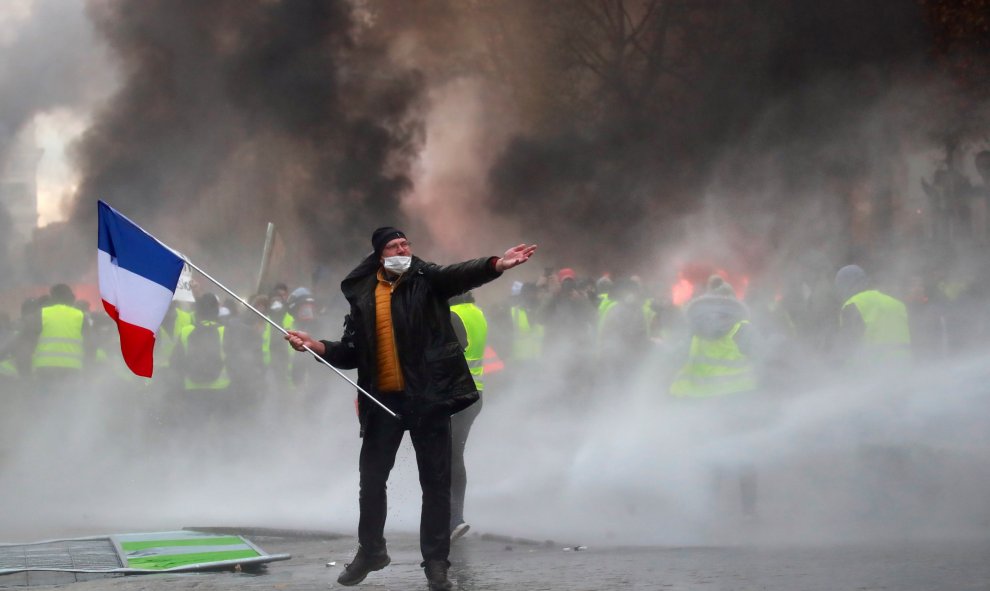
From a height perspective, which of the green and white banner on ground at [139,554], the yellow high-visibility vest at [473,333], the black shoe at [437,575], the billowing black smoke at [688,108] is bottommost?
the black shoe at [437,575]

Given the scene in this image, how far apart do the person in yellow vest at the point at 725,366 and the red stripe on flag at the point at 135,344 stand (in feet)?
11.6

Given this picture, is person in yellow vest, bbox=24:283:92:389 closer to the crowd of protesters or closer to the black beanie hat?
the crowd of protesters

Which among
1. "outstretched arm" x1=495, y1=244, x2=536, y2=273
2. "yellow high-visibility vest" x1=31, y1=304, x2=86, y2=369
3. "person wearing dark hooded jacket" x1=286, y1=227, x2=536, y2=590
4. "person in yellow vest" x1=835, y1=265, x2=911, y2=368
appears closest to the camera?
"outstretched arm" x1=495, y1=244, x2=536, y2=273

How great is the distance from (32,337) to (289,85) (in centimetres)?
1303

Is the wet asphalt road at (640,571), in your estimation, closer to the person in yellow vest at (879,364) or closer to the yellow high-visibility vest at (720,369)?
the yellow high-visibility vest at (720,369)

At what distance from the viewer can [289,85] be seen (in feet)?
82.8

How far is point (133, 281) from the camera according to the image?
20.5ft

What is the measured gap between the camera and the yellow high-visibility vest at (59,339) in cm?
1277

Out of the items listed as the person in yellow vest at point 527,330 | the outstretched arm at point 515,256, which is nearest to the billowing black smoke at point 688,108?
the person in yellow vest at point 527,330

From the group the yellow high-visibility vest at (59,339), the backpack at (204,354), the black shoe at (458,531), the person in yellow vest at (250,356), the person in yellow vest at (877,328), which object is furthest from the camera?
the yellow high-visibility vest at (59,339)

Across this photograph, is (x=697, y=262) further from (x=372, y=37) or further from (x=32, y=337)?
(x=372, y=37)

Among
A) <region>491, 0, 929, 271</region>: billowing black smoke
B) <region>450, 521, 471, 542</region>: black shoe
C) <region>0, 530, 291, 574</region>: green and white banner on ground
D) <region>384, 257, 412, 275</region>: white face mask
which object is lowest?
<region>0, 530, 291, 574</region>: green and white banner on ground

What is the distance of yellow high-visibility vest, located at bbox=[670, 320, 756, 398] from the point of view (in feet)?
27.7

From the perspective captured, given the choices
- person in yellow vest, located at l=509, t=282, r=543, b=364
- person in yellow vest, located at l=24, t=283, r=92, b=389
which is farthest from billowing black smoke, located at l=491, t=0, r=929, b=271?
person in yellow vest, located at l=24, t=283, r=92, b=389
